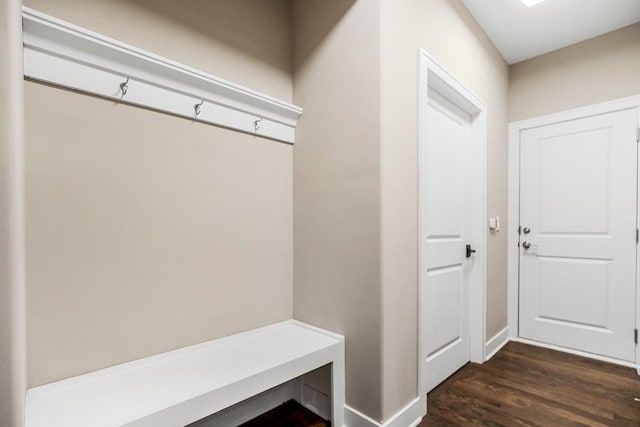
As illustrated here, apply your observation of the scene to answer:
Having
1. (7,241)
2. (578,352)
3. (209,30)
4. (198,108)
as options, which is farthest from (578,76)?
(7,241)

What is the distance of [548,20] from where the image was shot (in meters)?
2.38

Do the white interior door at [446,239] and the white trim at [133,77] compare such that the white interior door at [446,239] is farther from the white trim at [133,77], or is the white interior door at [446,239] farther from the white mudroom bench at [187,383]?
the white trim at [133,77]

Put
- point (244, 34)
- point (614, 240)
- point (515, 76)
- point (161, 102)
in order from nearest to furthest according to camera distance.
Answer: point (161, 102) < point (244, 34) < point (614, 240) < point (515, 76)

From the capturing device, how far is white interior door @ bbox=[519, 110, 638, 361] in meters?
2.44

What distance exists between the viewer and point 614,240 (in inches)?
97.6

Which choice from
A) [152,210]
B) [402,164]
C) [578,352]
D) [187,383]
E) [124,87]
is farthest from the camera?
[578,352]

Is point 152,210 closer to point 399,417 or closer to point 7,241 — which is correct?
point 7,241

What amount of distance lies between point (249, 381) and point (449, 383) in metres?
1.50

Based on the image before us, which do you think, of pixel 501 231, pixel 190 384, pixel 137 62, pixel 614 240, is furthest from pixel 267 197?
pixel 614 240

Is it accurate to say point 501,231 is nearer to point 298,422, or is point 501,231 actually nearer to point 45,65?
point 298,422

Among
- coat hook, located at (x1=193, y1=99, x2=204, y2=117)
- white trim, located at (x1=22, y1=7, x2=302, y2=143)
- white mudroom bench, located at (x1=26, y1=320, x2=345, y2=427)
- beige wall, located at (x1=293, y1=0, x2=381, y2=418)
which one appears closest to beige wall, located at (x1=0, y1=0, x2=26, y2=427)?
white mudroom bench, located at (x1=26, y1=320, x2=345, y2=427)

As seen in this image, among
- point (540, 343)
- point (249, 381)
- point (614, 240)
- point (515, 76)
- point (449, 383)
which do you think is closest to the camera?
point (249, 381)

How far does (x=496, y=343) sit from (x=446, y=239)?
3.87 ft

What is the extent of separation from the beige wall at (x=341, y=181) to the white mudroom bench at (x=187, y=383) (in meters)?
0.16
